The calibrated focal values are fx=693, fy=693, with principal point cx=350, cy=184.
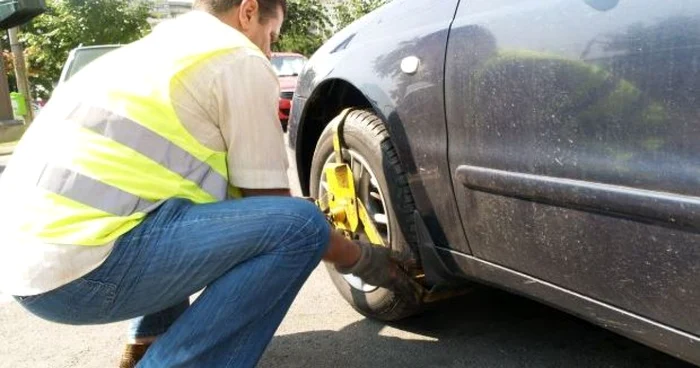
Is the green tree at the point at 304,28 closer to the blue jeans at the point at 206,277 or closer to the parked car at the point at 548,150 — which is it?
the parked car at the point at 548,150

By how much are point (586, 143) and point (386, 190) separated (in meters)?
0.80

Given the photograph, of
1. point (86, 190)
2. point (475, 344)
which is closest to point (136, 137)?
point (86, 190)

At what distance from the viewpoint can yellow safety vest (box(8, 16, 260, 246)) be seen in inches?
61.1

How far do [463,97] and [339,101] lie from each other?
2.95 feet

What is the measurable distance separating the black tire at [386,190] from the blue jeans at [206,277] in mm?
424

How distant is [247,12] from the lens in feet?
5.89

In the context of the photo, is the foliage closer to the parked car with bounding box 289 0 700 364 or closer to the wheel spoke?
the wheel spoke

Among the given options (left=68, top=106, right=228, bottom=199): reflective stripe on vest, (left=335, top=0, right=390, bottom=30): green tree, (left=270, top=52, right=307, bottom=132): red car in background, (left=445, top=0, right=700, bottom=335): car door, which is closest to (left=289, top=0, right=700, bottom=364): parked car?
(left=445, top=0, right=700, bottom=335): car door

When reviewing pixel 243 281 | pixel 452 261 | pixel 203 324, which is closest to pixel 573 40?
pixel 452 261

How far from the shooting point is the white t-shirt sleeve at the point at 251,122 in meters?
1.65

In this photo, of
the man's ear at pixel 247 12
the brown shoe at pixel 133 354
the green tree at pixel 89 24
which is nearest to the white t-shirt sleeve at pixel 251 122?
the man's ear at pixel 247 12

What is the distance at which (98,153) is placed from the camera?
→ 1.59 m

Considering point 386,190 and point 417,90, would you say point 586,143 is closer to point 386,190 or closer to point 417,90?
point 417,90

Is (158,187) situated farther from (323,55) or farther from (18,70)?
(18,70)
